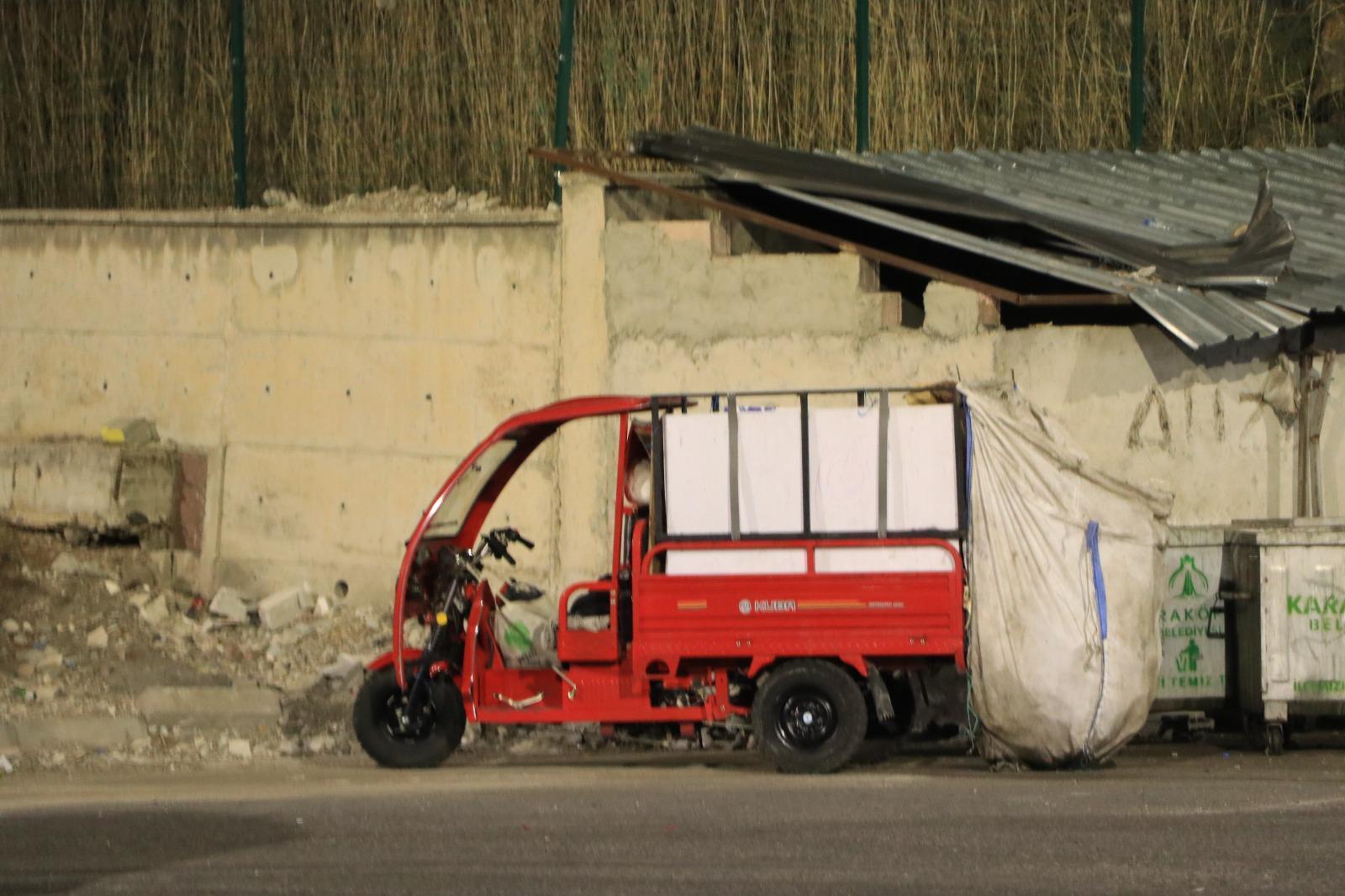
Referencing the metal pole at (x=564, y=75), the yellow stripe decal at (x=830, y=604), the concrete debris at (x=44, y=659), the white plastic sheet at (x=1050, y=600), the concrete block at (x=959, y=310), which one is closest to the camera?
the white plastic sheet at (x=1050, y=600)

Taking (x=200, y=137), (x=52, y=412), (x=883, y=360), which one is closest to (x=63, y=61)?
(x=200, y=137)

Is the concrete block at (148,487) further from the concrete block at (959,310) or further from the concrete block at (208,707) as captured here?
the concrete block at (959,310)

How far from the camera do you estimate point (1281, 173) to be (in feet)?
49.2

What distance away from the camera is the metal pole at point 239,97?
15125 mm

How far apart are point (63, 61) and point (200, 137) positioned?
65.0 inches

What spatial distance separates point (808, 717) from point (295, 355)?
6.00 metres

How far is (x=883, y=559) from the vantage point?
9.77 metres

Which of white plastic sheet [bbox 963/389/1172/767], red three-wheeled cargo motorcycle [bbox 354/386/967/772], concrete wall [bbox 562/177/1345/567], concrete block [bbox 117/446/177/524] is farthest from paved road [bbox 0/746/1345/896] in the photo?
concrete block [bbox 117/446/177/524]

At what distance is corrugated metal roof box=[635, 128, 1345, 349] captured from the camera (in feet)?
39.3

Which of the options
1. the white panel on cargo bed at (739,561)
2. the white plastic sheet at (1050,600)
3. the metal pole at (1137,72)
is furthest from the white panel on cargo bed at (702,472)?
the metal pole at (1137,72)

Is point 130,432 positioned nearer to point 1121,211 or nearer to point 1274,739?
point 1121,211

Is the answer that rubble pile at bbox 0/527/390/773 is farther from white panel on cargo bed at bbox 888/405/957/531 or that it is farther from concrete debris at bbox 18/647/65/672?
white panel on cargo bed at bbox 888/405/957/531

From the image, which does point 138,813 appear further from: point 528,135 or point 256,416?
point 528,135

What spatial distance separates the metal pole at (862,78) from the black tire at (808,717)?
656cm
